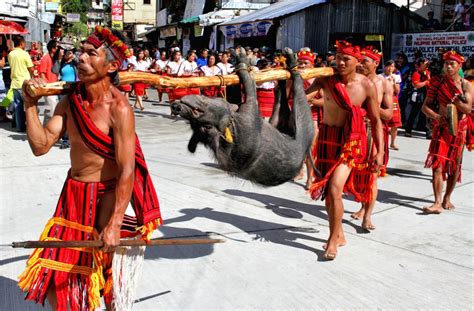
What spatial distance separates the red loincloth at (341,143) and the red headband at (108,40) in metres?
2.28

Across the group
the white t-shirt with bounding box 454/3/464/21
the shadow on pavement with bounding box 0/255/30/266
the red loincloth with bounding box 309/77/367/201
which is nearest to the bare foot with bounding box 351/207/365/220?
the red loincloth with bounding box 309/77/367/201

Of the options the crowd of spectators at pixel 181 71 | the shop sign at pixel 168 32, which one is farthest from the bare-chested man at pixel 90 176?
the shop sign at pixel 168 32

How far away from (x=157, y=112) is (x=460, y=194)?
9.64 m

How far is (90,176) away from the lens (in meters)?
2.68

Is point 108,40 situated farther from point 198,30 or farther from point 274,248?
point 198,30

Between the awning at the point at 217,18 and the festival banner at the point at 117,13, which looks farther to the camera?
the festival banner at the point at 117,13

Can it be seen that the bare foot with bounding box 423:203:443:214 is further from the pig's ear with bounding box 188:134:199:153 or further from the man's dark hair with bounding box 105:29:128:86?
the man's dark hair with bounding box 105:29:128:86

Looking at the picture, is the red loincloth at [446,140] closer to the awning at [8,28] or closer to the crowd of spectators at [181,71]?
the crowd of spectators at [181,71]

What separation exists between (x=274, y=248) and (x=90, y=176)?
2221 millimetres

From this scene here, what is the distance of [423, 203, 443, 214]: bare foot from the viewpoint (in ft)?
18.4

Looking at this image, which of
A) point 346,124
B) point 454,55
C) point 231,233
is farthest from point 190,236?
point 454,55

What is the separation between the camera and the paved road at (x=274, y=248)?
3.52 metres

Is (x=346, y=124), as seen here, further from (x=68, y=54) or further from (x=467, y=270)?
(x=68, y=54)

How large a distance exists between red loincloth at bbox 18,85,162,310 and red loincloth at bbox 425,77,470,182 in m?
4.13
